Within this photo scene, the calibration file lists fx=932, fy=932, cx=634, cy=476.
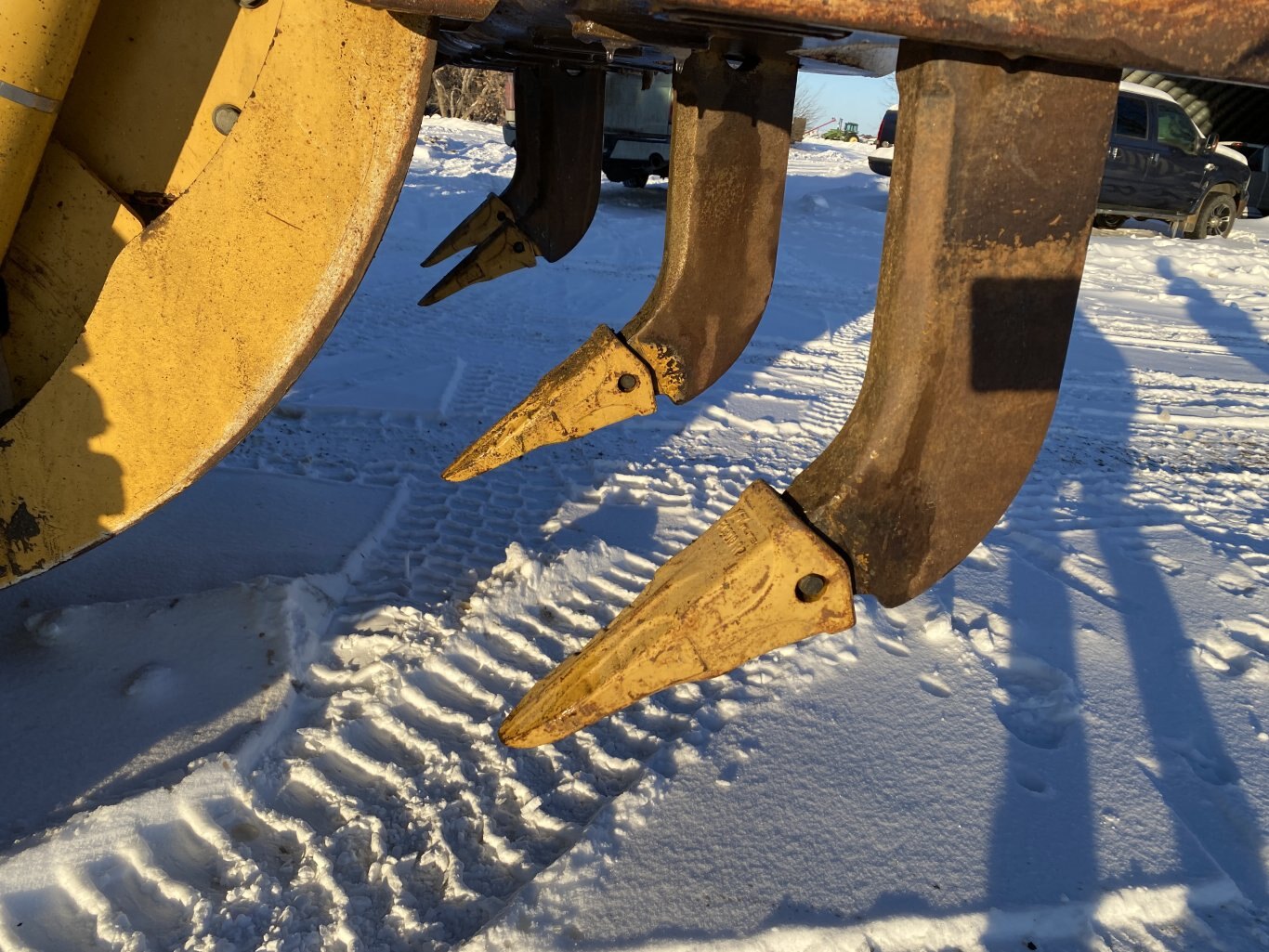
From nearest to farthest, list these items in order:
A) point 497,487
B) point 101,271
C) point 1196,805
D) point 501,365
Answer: point 101,271 < point 1196,805 < point 497,487 < point 501,365

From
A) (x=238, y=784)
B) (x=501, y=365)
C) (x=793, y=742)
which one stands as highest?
(x=501, y=365)

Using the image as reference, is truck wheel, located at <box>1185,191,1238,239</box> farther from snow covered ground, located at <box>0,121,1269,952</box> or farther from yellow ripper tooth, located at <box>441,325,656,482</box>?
yellow ripper tooth, located at <box>441,325,656,482</box>

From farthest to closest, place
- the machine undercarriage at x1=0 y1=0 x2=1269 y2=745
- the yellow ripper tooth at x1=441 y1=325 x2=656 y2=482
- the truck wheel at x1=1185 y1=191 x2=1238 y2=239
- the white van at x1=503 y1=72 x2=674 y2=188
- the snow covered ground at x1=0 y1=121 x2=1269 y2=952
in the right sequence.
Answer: the truck wheel at x1=1185 y1=191 x2=1238 y2=239 → the white van at x1=503 y1=72 x2=674 y2=188 → the yellow ripper tooth at x1=441 y1=325 x2=656 y2=482 → the snow covered ground at x1=0 y1=121 x2=1269 y2=952 → the machine undercarriage at x1=0 y1=0 x2=1269 y2=745

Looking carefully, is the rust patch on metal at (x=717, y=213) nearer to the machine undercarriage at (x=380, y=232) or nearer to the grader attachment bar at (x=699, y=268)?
the grader attachment bar at (x=699, y=268)

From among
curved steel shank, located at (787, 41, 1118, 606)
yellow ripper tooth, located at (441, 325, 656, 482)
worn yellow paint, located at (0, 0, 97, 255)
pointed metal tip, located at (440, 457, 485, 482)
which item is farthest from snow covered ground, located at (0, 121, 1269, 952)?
worn yellow paint, located at (0, 0, 97, 255)

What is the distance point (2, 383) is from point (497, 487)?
2.01m

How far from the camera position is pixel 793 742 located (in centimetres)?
208

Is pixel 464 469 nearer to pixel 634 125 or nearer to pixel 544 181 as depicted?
pixel 544 181

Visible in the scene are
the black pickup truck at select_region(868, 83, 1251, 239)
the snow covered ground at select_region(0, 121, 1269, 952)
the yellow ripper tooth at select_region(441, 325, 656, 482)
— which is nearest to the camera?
the snow covered ground at select_region(0, 121, 1269, 952)

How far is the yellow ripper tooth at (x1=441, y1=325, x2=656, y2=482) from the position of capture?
2.11 m

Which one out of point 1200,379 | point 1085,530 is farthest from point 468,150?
point 1085,530

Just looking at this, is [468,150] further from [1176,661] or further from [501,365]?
[1176,661]

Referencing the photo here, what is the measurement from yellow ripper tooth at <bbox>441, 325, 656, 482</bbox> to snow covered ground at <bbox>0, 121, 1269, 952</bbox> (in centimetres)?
61

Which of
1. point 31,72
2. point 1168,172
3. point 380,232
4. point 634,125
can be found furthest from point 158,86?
point 1168,172
